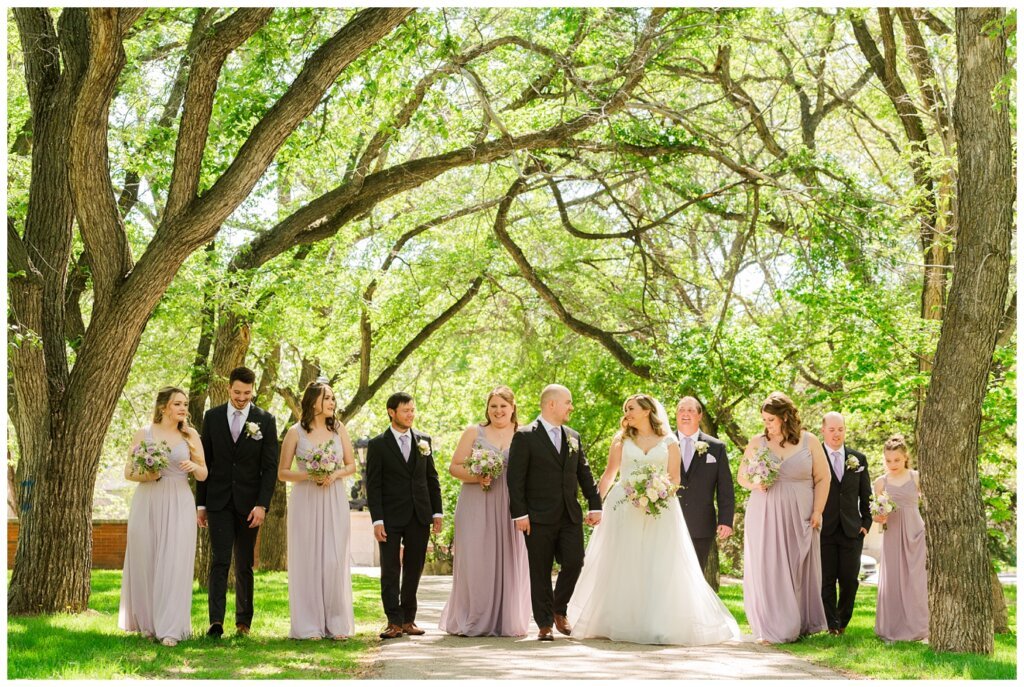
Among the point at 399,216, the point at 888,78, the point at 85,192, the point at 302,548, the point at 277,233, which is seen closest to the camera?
the point at 302,548

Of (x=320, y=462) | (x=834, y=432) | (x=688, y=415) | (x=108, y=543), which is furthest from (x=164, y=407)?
(x=108, y=543)

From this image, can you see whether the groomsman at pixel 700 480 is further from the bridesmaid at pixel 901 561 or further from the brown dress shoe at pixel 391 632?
the brown dress shoe at pixel 391 632

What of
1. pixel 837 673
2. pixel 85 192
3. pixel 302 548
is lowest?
pixel 837 673

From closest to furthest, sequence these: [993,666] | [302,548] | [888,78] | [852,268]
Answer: [993,666] < [302,548] < [852,268] < [888,78]

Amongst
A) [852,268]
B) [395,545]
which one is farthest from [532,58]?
[395,545]

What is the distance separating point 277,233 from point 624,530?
634 centimetres

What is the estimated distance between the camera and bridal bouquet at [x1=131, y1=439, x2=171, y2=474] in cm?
923

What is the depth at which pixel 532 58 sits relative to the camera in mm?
14398

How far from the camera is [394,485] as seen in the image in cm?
990

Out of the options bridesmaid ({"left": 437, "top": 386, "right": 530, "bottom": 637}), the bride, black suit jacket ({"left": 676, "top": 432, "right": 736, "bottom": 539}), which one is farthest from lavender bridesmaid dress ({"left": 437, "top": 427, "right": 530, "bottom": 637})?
black suit jacket ({"left": 676, "top": 432, "right": 736, "bottom": 539})

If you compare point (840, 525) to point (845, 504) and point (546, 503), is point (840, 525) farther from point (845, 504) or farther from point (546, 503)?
point (546, 503)

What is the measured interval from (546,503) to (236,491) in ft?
8.23

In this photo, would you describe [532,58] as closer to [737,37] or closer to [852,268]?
[737,37]

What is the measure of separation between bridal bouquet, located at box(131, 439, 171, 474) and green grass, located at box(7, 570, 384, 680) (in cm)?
131
